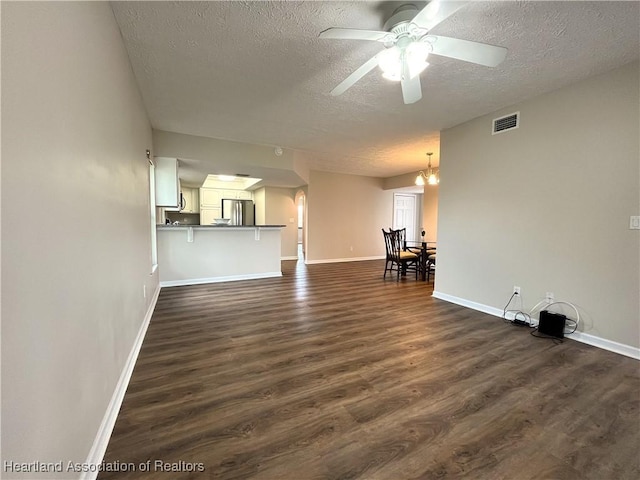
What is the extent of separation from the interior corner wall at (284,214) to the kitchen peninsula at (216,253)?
210 cm

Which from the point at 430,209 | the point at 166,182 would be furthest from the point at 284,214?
the point at 430,209

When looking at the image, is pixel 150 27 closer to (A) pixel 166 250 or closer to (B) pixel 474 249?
(A) pixel 166 250

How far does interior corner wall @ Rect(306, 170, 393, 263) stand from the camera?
7242 mm

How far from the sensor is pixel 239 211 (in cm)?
815

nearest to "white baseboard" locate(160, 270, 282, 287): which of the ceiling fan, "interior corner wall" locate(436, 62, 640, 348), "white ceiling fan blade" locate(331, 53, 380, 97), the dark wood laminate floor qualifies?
the dark wood laminate floor

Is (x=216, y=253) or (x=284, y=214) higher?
(x=284, y=214)

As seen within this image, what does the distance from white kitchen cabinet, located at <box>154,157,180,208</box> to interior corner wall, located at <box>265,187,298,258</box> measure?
3337mm

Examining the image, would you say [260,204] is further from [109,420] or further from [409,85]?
[109,420]

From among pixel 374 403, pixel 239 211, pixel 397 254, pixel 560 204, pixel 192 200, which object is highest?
pixel 192 200

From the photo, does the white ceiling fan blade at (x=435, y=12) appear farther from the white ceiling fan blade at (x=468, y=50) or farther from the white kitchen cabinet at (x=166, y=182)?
the white kitchen cabinet at (x=166, y=182)

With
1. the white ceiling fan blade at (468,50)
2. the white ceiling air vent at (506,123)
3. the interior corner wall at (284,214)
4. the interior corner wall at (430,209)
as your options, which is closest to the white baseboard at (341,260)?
the interior corner wall at (284,214)

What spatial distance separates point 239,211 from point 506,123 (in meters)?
6.71

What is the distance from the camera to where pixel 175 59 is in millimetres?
2334

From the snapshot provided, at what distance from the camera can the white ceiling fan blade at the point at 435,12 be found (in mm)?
1403
